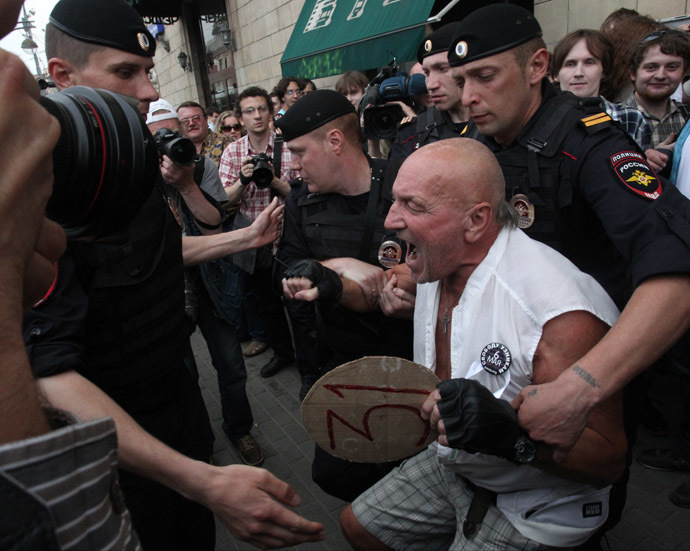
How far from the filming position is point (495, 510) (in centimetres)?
167

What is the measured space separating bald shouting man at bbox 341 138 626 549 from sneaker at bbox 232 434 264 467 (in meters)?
1.62

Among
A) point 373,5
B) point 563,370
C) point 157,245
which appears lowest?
point 563,370

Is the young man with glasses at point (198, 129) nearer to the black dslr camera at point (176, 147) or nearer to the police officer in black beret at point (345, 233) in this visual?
the black dslr camera at point (176, 147)

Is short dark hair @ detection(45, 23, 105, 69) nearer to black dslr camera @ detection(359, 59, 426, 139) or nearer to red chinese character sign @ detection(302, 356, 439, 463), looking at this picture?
red chinese character sign @ detection(302, 356, 439, 463)

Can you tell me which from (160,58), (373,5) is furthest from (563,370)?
(160,58)

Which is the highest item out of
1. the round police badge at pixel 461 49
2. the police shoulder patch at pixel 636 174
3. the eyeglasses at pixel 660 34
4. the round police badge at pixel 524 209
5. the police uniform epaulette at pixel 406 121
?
the eyeglasses at pixel 660 34

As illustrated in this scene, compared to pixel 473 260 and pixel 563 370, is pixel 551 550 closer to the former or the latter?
pixel 563 370

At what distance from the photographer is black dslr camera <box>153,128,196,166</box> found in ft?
8.34

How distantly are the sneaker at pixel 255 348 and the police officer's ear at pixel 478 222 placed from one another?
12.1 ft

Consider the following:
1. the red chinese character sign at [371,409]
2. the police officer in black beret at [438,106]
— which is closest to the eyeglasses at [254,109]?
the police officer in black beret at [438,106]

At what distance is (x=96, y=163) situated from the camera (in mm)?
968

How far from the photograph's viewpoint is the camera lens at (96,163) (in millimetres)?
935

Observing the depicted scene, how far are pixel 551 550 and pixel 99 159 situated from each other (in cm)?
167

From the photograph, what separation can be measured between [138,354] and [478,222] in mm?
1292
